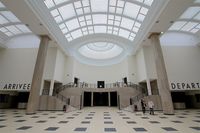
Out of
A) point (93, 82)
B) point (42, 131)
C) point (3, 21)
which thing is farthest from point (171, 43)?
point (3, 21)

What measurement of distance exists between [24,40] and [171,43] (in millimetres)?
19909

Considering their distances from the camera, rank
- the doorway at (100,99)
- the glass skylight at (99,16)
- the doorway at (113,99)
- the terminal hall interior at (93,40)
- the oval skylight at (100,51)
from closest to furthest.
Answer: the terminal hall interior at (93,40), the glass skylight at (99,16), the doorway at (113,99), the doorway at (100,99), the oval skylight at (100,51)

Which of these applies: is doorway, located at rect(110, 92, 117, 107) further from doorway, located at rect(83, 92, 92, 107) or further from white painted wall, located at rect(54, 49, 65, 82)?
white painted wall, located at rect(54, 49, 65, 82)

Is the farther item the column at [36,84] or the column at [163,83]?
the column at [36,84]

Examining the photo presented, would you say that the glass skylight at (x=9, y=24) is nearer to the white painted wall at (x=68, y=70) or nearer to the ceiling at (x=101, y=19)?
the ceiling at (x=101, y=19)

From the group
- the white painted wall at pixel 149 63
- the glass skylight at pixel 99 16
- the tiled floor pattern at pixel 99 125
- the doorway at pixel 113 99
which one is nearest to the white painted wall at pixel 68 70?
the glass skylight at pixel 99 16

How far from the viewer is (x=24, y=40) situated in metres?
16.2

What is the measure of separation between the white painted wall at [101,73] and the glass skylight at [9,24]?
1045cm

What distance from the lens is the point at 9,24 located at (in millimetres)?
12414

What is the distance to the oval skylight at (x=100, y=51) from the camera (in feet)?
78.7

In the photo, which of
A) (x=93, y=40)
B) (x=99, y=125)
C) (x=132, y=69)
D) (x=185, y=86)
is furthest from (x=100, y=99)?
(x=99, y=125)

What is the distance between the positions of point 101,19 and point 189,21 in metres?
9.84

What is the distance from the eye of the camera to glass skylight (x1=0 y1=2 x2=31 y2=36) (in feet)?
35.9

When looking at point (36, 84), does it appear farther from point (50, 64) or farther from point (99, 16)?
point (99, 16)
